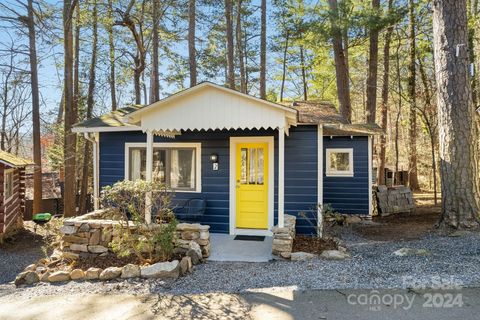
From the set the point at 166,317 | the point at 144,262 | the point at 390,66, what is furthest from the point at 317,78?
the point at 166,317

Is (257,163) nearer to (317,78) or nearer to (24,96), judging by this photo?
(317,78)

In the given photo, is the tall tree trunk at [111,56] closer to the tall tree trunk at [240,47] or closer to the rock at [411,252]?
the tall tree trunk at [240,47]

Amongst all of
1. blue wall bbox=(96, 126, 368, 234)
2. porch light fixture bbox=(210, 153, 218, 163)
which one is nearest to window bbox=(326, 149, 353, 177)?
blue wall bbox=(96, 126, 368, 234)

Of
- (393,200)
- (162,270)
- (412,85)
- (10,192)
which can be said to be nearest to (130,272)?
(162,270)

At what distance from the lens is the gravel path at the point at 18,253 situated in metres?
6.77

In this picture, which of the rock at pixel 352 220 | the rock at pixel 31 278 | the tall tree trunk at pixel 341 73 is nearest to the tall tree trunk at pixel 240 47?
the tall tree trunk at pixel 341 73

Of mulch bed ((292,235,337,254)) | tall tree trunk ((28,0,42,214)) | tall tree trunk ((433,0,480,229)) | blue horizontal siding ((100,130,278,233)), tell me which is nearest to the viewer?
mulch bed ((292,235,337,254))

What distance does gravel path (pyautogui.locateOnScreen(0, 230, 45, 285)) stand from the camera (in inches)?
267

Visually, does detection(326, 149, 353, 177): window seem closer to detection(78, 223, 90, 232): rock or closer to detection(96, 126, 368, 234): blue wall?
detection(96, 126, 368, 234): blue wall

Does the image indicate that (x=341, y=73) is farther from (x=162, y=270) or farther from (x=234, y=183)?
(x=162, y=270)

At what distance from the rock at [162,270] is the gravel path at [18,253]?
3182 mm

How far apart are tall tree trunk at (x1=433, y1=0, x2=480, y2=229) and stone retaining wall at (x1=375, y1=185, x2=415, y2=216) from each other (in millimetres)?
3994

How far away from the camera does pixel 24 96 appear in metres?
17.8

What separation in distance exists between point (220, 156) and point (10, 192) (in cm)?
671
